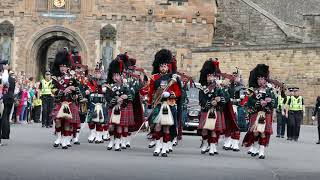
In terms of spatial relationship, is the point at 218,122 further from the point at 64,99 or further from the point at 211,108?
the point at 64,99

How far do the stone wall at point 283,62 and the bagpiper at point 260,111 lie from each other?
25057 millimetres

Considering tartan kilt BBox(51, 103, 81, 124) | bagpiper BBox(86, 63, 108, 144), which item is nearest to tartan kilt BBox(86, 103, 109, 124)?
bagpiper BBox(86, 63, 108, 144)

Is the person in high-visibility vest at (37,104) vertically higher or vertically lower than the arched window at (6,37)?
lower

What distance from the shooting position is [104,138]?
21.1m

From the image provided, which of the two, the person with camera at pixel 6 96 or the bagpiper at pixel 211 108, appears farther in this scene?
the person with camera at pixel 6 96

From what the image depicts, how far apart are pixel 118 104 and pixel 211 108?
6.90 ft

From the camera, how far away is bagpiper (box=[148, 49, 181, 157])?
1609cm

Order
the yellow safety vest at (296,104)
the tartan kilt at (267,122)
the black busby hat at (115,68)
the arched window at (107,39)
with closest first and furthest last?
the tartan kilt at (267,122), the black busby hat at (115,68), the yellow safety vest at (296,104), the arched window at (107,39)

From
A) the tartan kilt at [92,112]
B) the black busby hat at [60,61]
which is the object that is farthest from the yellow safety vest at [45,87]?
the black busby hat at [60,61]

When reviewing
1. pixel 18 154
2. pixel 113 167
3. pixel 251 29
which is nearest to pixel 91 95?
pixel 18 154

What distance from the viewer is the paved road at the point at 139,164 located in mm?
11734

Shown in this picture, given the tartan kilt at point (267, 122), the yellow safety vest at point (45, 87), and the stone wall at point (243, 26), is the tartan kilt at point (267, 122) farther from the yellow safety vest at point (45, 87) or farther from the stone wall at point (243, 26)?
the stone wall at point (243, 26)

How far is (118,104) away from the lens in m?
17.4

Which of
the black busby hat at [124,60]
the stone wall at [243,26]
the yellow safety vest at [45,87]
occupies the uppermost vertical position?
the stone wall at [243,26]
